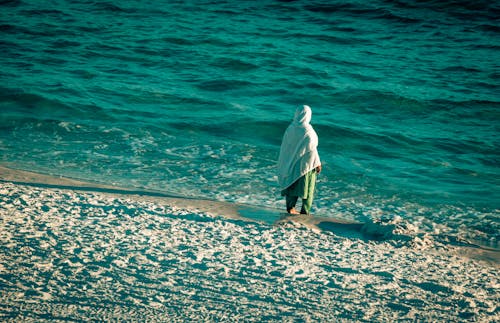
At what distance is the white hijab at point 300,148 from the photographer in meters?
6.87

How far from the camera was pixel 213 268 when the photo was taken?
17.7 ft

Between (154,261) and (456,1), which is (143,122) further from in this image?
(456,1)

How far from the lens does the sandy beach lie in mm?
4648

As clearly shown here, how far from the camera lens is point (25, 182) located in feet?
25.9

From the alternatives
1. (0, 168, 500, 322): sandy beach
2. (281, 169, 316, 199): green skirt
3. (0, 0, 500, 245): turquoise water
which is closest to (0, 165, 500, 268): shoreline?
(0, 168, 500, 322): sandy beach

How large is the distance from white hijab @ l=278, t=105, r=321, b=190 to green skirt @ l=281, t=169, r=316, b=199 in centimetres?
8

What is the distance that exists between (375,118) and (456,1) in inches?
554

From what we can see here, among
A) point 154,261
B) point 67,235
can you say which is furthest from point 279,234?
point 67,235

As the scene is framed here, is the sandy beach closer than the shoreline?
Yes

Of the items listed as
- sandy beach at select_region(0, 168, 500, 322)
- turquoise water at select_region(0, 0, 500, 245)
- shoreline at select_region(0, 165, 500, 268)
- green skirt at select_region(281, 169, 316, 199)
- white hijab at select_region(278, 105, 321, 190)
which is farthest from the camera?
turquoise water at select_region(0, 0, 500, 245)

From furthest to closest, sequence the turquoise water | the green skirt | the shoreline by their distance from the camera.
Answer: the turquoise water → the green skirt → the shoreline

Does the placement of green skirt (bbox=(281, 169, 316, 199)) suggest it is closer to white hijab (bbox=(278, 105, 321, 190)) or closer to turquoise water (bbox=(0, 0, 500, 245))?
white hijab (bbox=(278, 105, 321, 190))

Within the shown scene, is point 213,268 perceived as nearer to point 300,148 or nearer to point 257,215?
point 257,215

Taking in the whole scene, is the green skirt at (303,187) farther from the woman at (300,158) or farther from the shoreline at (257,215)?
the shoreline at (257,215)
